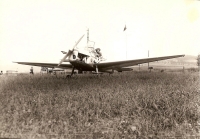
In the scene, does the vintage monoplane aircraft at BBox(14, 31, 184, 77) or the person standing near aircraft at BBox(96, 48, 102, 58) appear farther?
the person standing near aircraft at BBox(96, 48, 102, 58)

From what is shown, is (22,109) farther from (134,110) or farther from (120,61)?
(120,61)

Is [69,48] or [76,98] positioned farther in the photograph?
[69,48]

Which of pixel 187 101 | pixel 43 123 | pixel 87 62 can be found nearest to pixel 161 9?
pixel 187 101

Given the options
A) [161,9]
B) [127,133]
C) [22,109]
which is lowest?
[127,133]

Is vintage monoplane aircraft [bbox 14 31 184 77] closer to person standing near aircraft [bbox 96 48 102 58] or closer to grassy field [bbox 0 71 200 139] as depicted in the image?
person standing near aircraft [bbox 96 48 102 58]

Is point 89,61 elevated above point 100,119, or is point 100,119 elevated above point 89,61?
point 89,61

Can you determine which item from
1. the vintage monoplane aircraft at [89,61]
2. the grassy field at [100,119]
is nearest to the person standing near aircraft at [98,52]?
the vintage monoplane aircraft at [89,61]

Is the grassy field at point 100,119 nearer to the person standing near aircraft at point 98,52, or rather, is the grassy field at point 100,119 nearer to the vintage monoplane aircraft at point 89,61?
the vintage monoplane aircraft at point 89,61

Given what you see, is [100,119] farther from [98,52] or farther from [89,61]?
[98,52]

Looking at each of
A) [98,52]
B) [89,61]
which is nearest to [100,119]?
[89,61]

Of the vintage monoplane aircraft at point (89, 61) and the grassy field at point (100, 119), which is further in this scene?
the vintage monoplane aircraft at point (89, 61)

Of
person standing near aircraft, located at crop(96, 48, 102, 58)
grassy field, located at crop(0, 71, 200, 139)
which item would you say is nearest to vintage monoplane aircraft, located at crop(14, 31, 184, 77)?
person standing near aircraft, located at crop(96, 48, 102, 58)
